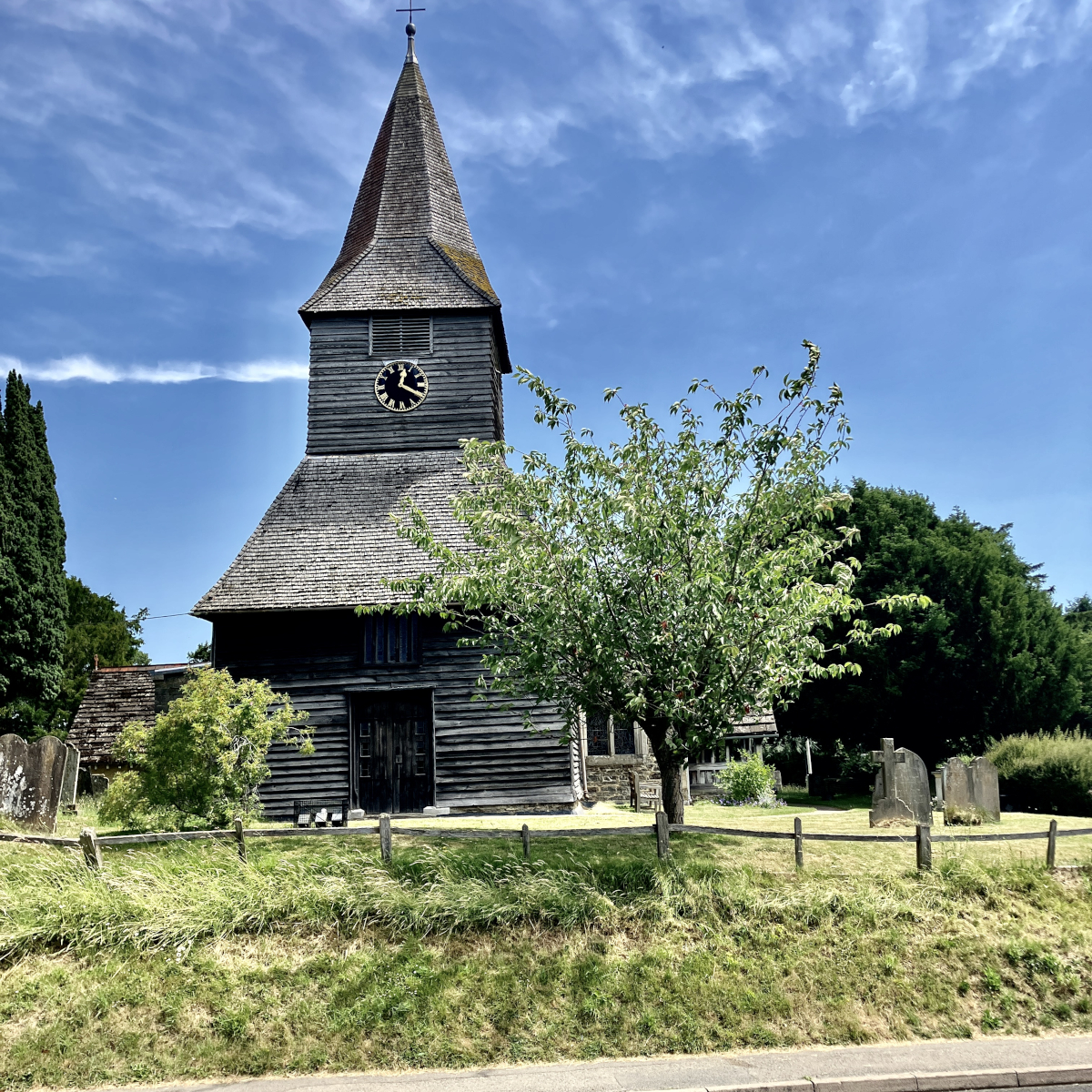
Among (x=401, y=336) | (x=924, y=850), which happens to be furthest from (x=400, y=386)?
(x=924, y=850)

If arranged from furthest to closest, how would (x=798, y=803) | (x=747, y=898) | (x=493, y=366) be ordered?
(x=798, y=803)
(x=493, y=366)
(x=747, y=898)

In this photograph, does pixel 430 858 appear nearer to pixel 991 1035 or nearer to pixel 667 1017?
pixel 667 1017

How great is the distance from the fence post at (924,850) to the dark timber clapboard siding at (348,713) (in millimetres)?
8835

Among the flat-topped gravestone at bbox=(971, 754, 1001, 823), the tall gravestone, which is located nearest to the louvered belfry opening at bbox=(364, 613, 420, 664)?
the tall gravestone

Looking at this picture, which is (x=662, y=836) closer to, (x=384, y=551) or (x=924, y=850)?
(x=924, y=850)

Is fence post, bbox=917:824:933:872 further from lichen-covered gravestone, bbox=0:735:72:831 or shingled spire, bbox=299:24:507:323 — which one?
shingled spire, bbox=299:24:507:323

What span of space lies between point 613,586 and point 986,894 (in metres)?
6.36

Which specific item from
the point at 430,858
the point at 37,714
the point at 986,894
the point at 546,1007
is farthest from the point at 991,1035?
the point at 37,714

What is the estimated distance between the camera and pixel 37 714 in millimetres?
30734

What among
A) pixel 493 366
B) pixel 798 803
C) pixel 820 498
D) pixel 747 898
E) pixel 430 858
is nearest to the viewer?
pixel 747 898

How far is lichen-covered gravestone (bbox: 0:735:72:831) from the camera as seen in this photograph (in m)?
15.2

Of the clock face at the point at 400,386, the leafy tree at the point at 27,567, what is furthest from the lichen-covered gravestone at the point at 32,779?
the leafy tree at the point at 27,567

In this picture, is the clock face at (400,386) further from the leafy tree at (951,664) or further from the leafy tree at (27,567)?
the leafy tree at (951,664)

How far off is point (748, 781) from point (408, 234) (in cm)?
1799
